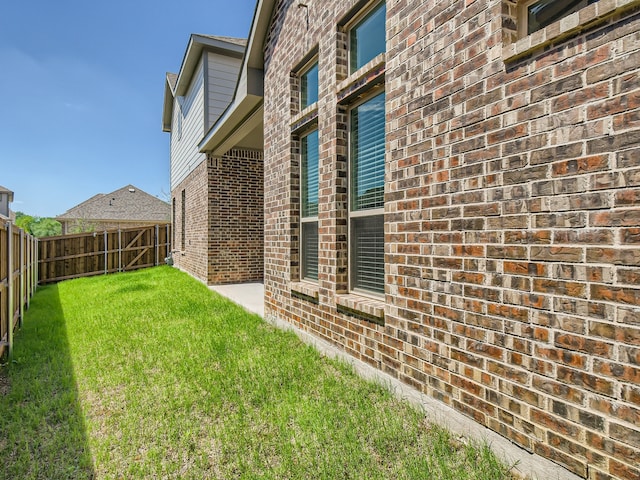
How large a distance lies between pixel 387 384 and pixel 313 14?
176 inches

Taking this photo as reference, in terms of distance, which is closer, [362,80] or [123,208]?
[362,80]

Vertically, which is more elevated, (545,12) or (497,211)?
(545,12)

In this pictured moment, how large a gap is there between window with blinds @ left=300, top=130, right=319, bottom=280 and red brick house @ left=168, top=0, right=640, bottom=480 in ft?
2.21

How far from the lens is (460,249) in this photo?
8.29 ft

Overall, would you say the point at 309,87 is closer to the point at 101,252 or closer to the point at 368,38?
the point at 368,38

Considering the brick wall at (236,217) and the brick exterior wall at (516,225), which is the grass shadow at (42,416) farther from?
the brick wall at (236,217)

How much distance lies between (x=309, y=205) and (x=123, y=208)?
29.8 meters

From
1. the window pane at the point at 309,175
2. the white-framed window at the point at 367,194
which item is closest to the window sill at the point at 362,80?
the white-framed window at the point at 367,194

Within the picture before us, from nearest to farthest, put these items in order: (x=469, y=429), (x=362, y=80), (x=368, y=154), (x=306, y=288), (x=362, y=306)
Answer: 1. (x=469, y=429)
2. (x=362, y=306)
3. (x=362, y=80)
4. (x=368, y=154)
5. (x=306, y=288)

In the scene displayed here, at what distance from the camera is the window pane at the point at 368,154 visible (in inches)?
143

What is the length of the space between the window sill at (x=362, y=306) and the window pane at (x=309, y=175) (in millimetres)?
1408

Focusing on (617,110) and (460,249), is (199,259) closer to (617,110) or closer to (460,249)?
(460,249)

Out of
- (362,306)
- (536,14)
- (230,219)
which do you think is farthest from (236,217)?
(536,14)

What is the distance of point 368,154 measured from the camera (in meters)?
3.82
